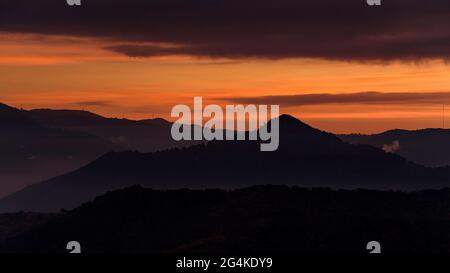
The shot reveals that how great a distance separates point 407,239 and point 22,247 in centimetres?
7704

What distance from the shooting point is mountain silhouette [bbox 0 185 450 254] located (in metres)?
172

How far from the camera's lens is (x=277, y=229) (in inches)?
7141

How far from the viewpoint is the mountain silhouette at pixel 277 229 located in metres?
172

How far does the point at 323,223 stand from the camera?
595ft

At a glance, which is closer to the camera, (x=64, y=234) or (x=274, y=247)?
(x=274, y=247)

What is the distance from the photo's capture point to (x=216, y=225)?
18700 cm
